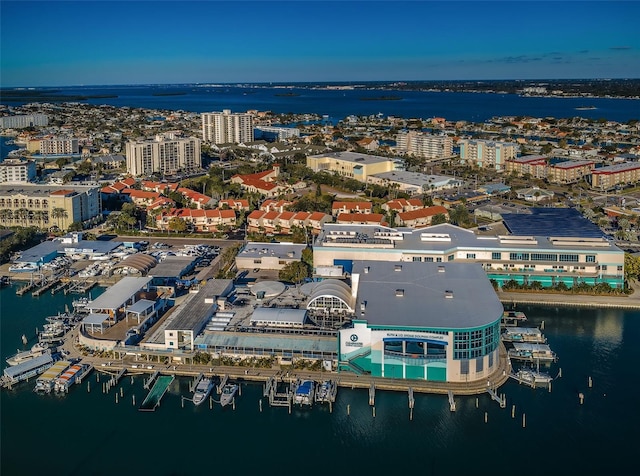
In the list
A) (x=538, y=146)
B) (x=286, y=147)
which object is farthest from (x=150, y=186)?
(x=538, y=146)

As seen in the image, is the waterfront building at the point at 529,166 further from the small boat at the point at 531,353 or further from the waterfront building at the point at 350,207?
the small boat at the point at 531,353

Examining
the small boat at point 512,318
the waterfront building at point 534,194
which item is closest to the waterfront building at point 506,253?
the small boat at point 512,318

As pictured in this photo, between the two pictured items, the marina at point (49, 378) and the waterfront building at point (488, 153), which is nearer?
the marina at point (49, 378)

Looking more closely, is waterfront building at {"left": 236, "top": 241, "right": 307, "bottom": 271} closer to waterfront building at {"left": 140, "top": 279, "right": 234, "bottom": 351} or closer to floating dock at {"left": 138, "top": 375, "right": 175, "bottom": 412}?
waterfront building at {"left": 140, "top": 279, "right": 234, "bottom": 351}

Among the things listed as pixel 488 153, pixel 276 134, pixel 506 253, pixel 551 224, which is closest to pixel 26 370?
pixel 506 253

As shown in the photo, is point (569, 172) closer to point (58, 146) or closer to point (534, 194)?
point (534, 194)
